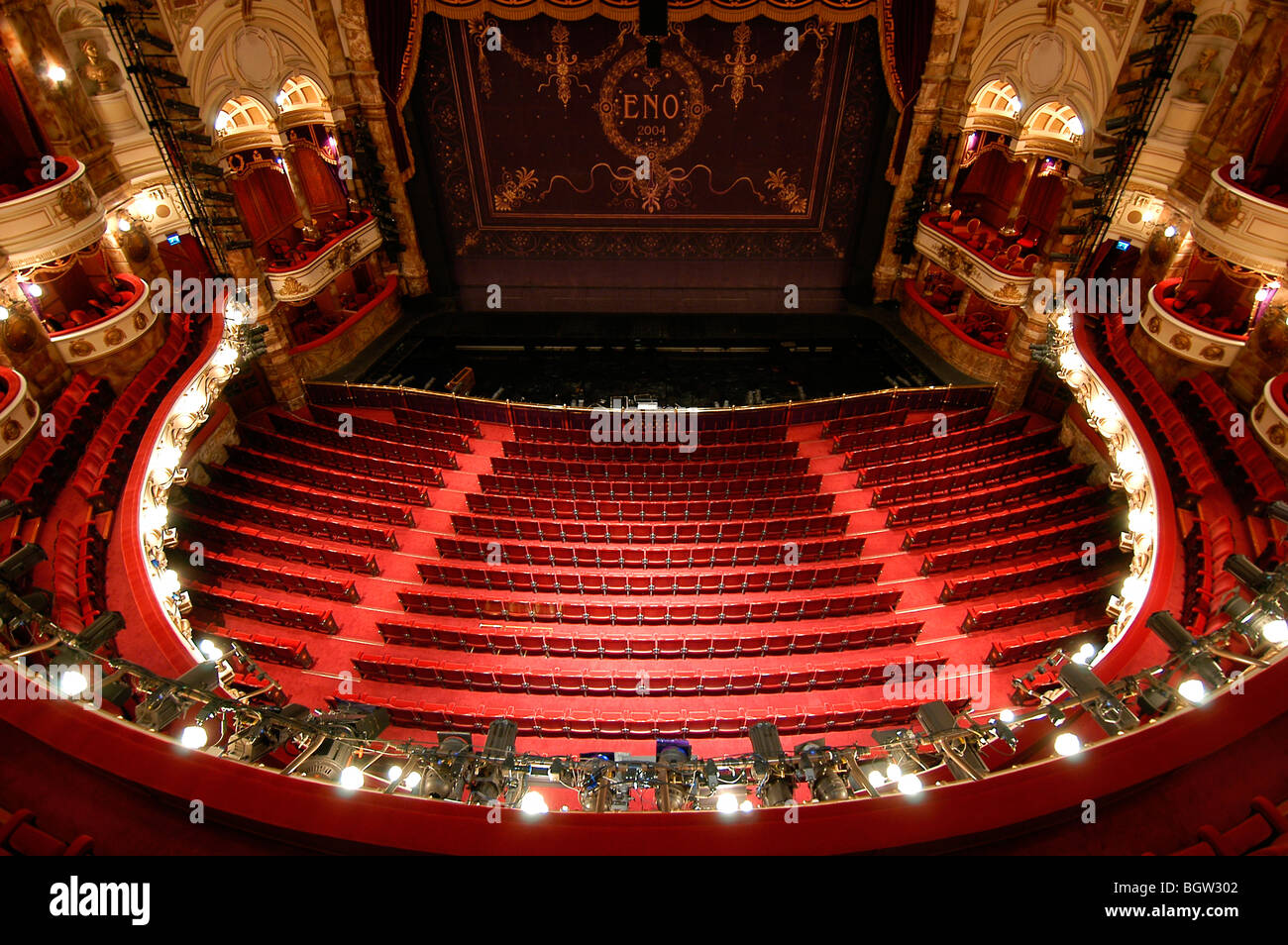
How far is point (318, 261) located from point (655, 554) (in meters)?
8.56

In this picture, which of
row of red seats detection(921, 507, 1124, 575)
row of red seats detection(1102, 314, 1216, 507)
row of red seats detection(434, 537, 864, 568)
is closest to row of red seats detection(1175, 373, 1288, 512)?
row of red seats detection(1102, 314, 1216, 507)

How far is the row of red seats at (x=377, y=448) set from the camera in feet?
34.9

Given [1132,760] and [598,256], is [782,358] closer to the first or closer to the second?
[598,256]

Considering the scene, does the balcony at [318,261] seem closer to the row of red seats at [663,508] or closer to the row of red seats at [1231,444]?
the row of red seats at [663,508]

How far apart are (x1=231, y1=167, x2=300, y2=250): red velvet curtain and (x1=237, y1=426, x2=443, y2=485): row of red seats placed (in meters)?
4.27

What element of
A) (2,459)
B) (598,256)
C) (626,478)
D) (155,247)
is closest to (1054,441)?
(626,478)

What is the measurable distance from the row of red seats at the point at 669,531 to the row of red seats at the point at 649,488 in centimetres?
68

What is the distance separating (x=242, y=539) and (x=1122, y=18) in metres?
14.7

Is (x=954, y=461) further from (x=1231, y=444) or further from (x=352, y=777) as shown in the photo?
(x=352, y=777)

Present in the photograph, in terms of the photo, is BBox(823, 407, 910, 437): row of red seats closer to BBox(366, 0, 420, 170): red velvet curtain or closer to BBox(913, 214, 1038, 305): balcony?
BBox(913, 214, 1038, 305): balcony

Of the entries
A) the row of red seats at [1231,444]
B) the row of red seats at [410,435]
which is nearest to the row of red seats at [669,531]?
the row of red seats at [410,435]

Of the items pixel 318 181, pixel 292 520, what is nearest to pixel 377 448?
pixel 292 520

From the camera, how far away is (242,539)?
8.73 meters

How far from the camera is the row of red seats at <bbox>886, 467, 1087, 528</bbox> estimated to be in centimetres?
923
